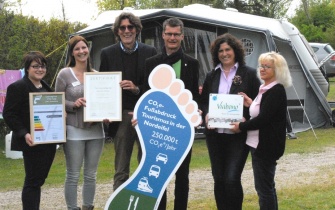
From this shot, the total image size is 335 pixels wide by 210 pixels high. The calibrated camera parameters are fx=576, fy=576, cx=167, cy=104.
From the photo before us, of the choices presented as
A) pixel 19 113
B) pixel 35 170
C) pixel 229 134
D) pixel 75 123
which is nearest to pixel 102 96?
pixel 75 123

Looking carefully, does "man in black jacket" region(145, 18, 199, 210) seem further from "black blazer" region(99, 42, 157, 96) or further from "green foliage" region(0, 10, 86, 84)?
"green foliage" region(0, 10, 86, 84)

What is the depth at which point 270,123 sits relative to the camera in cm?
486

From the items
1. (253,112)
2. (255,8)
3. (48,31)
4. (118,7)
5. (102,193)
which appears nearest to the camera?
(253,112)

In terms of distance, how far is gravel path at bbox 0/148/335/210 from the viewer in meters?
7.05

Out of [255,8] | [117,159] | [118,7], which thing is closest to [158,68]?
[117,159]

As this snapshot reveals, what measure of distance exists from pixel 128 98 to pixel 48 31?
1041 cm

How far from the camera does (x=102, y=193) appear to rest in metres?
7.39

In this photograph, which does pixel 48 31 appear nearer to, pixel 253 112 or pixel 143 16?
pixel 143 16

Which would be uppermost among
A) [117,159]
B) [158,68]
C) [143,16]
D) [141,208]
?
[143,16]

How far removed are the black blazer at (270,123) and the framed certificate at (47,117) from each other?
5.31ft

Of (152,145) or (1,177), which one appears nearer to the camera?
(152,145)

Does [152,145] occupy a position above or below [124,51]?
below

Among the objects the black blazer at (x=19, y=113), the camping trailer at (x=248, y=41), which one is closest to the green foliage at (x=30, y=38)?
the camping trailer at (x=248, y=41)

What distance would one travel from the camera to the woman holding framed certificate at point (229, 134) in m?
5.04
